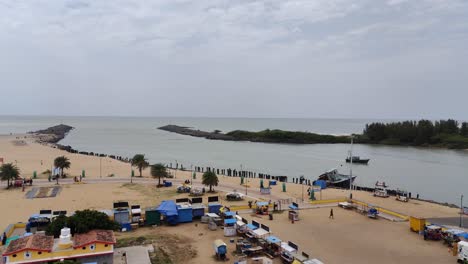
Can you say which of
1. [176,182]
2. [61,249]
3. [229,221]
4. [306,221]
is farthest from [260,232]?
[176,182]

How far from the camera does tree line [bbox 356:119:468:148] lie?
4299 inches

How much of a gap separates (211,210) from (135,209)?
18.8ft

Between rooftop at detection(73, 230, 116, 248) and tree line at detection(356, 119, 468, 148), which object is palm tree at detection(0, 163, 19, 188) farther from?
tree line at detection(356, 119, 468, 148)

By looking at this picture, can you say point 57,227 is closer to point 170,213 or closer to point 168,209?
point 170,213

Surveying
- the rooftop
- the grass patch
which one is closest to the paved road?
the grass patch

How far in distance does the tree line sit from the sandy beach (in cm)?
8574

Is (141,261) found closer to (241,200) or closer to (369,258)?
(369,258)

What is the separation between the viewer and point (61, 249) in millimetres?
17000

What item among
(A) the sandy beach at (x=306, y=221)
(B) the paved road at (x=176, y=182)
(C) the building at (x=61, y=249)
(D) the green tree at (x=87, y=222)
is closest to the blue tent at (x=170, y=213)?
(A) the sandy beach at (x=306, y=221)

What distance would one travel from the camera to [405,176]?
5897 cm

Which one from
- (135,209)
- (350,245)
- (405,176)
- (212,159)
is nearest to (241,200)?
(135,209)

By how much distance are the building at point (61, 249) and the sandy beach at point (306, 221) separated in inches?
187

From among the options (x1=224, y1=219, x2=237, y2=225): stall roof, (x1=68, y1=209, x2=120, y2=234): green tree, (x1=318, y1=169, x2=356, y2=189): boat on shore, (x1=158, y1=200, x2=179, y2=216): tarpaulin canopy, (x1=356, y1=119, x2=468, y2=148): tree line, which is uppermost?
(x1=356, y1=119, x2=468, y2=148): tree line

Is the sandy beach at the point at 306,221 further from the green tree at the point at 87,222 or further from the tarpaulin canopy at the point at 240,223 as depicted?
the green tree at the point at 87,222
